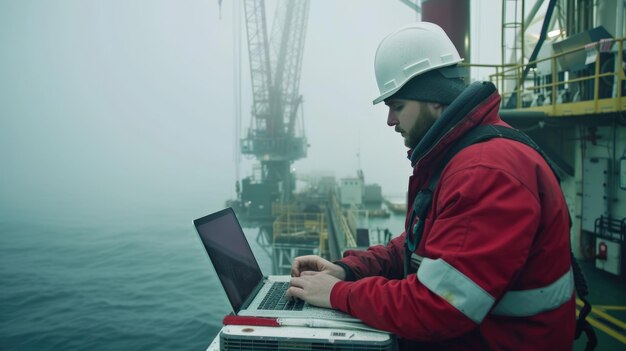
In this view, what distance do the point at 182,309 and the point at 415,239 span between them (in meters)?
20.4

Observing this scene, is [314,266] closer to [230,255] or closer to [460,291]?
[230,255]

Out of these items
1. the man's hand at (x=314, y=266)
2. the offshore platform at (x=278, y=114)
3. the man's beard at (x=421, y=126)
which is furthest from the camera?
the offshore platform at (x=278, y=114)

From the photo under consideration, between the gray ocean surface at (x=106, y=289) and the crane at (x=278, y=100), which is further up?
the crane at (x=278, y=100)

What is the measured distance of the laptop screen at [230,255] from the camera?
1.69 meters

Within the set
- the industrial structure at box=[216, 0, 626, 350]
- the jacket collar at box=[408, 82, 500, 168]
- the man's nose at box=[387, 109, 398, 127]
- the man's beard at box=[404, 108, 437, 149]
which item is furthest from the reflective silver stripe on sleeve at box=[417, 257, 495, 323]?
the industrial structure at box=[216, 0, 626, 350]

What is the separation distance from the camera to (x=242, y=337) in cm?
145

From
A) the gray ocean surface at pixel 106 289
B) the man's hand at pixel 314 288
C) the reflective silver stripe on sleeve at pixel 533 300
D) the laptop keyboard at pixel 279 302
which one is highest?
the reflective silver stripe on sleeve at pixel 533 300

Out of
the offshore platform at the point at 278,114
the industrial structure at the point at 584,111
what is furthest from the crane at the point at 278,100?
the industrial structure at the point at 584,111

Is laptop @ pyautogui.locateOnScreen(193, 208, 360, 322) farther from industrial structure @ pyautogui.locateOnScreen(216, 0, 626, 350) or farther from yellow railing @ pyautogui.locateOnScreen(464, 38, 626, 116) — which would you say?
yellow railing @ pyautogui.locateOnScreen(464, 38, 626, 116)

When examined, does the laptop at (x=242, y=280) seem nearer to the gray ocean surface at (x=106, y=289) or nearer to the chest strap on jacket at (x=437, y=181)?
the chest strap on jacket at (x=437, y=181)

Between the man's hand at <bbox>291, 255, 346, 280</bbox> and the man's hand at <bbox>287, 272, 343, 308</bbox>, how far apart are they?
0.21m

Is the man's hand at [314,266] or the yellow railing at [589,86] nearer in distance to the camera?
the man's hand at [314,266]

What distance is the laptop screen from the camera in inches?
66.6

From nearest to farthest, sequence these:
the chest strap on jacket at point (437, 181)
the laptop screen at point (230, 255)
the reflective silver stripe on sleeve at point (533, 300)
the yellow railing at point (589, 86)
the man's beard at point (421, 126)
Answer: the reflective silver stripe on sleeve at point (533, 300) < the chest strap on jacket at point (437, 181) < the man's beard at point (421, 126) < the laptop screen at point (230, 255) < the yellow railing at point (589, 86)
